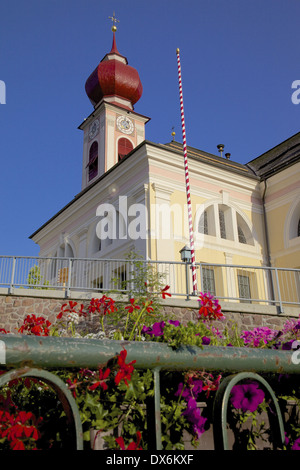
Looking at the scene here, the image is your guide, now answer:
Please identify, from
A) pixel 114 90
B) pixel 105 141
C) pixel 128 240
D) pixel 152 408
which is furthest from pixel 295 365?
pixel 114 90

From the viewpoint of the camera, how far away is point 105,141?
30.1 m

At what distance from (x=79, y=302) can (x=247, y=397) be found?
32.7 ft

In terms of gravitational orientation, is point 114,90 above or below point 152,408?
above

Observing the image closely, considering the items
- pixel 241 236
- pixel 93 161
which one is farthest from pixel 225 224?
pixel 93 161

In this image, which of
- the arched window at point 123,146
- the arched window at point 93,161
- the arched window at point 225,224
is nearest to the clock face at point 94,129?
the arched window at point 93,161

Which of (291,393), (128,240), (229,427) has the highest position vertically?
(128,240)

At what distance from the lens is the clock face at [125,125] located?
103 feet

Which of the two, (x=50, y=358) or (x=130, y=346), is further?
(x=130, y=346)

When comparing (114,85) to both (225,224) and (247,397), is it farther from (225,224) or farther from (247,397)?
(247,397)

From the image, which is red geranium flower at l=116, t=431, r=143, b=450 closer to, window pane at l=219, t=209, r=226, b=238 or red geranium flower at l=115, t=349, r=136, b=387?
red geranium flower at l=115, t=349, r=136, b=387

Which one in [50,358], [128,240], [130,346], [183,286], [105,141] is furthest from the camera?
[105,141]

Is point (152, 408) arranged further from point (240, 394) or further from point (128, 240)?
point (128, 240)

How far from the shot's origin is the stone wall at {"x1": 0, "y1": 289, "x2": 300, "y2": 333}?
10625 millimetres

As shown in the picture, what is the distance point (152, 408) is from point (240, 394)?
0.97 feet
